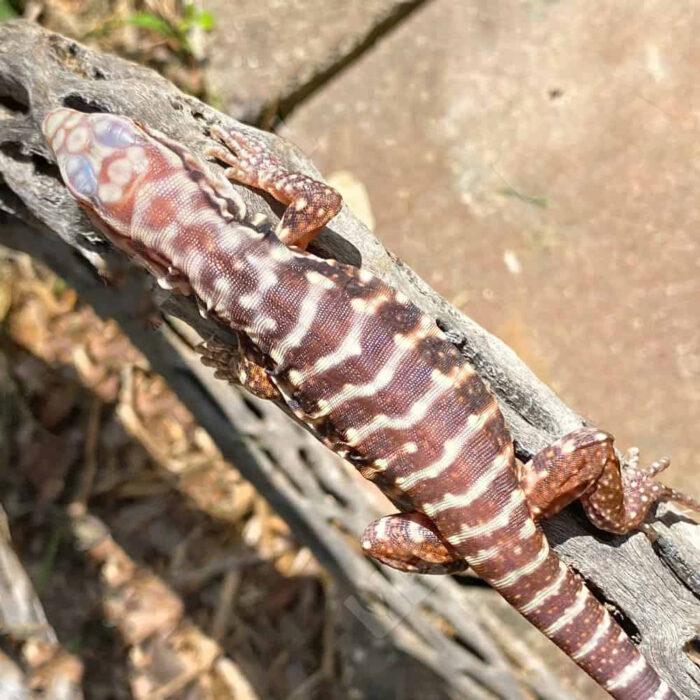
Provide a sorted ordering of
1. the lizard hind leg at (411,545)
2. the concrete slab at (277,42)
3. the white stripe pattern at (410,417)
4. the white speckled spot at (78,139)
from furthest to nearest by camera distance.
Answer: the concrete slab at (277,42) < the lizard hind leg at (411,545) < the white stripe pattern at (410,417) < the white speckled spot at (78,139)

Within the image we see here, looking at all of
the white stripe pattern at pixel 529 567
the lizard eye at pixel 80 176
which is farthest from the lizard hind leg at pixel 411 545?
the lizard eye at pixel 80 176

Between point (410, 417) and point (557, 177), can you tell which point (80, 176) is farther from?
point (557, 177)

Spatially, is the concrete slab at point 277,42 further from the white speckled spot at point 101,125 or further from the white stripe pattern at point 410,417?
the white stripe pattern at point 410,417

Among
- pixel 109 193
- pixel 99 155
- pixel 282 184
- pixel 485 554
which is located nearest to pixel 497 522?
pixel 485 554

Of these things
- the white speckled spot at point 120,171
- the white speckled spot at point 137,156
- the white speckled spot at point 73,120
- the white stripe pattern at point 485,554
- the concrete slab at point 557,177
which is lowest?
the white stripe pattern at point 485,554

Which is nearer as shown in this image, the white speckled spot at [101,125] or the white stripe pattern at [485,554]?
the white speckled spot at [101,125]

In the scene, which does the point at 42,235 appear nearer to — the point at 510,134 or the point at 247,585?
the point at 247,585
